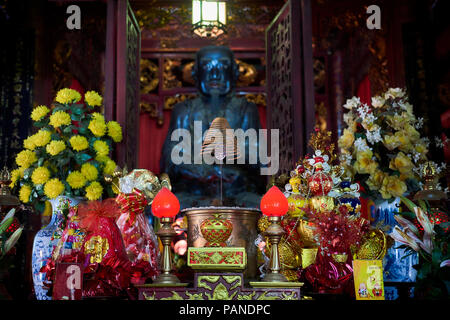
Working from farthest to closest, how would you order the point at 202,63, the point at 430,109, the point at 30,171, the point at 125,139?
the point at 202,63, the point at 430,109, the point at 125,139, the point at 30,171

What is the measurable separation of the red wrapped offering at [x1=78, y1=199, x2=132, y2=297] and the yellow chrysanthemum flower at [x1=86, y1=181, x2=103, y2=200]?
0.37m

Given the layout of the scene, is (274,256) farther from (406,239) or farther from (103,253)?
(103,253)

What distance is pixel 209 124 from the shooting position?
13.2 ft

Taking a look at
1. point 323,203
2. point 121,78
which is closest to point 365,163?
point 323,203

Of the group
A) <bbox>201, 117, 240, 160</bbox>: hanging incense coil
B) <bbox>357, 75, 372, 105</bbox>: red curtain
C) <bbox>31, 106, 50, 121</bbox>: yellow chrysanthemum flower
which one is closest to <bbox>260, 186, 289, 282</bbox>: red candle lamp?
<bbox>201, 117, 240, 160</bbox>: hanging incense coil

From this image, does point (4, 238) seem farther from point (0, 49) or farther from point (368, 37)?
point (368, 37)

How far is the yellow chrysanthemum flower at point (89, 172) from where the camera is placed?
2.48 metres

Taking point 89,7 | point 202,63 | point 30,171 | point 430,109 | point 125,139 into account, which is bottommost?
point 30,171

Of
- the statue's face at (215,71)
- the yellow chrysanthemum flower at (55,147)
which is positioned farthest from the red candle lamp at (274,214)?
the statue's face at (215,71)

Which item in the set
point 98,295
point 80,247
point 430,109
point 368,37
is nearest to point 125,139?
point 80,247

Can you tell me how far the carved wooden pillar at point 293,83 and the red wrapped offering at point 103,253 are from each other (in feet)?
3.98

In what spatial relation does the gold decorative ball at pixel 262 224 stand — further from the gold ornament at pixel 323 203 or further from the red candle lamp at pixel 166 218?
the red candle lamp at pixel 166 218
